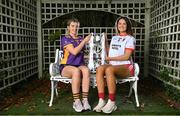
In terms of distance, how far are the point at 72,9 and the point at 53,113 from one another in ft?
12.7

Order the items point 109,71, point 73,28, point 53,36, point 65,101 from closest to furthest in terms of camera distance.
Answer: point 109,71
point 73,28
point 65,101
point 53,36

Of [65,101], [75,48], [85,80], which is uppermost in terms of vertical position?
[75,48]

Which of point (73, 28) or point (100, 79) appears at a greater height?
point (73, 28)

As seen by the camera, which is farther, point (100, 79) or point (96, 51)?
point (96, 51)

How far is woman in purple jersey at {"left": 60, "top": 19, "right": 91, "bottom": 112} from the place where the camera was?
3.93 m

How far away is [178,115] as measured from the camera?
3793 mm

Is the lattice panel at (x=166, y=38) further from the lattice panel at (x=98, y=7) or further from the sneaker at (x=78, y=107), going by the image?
A: the sneaker at (x=78, y=107)

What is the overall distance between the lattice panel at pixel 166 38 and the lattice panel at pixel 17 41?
2676mm

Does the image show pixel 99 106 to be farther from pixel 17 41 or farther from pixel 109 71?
pixel 17 41

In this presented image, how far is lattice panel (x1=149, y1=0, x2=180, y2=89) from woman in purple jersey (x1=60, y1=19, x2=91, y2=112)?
154cm

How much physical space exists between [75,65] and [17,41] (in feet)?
6.12

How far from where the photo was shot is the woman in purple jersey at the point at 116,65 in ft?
12.6

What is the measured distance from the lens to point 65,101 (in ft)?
15.2

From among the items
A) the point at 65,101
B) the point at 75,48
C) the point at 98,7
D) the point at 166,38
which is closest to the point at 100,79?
the point at 75,48
